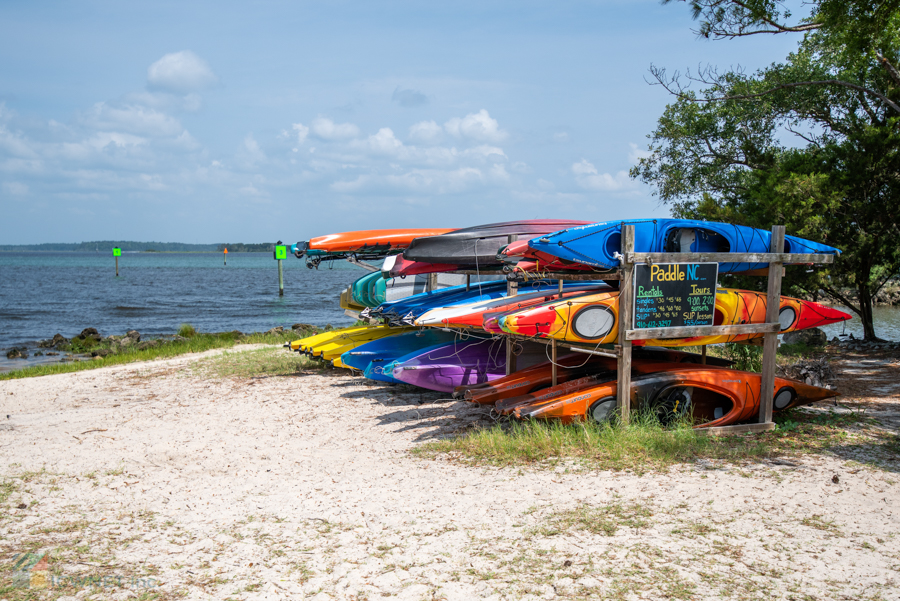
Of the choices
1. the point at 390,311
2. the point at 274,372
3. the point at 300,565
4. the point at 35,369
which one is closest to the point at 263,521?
the point at 300,565

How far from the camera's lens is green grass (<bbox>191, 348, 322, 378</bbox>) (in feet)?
38.1

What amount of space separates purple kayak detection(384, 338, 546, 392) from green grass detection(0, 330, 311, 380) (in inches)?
219

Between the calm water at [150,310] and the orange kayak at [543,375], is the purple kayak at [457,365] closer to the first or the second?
the orange kayak at [543,375]

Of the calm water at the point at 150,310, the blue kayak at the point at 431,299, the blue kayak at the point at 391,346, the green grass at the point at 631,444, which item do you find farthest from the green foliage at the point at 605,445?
the calm water at the point at 150,310

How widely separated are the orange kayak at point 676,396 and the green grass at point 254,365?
18.9 feet

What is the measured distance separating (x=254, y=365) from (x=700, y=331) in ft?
27.8

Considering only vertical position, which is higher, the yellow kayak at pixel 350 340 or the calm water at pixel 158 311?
the yellow kayak at pixel 350 340

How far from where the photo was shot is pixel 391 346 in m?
10.4

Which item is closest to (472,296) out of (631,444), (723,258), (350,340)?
(350,340)

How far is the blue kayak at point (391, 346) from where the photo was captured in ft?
33.4

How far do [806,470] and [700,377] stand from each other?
1621mm

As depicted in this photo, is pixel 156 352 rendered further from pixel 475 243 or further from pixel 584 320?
pixel 584 320

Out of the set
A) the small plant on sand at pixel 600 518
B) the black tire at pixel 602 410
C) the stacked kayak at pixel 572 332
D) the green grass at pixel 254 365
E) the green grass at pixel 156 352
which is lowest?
the green grass at pixel 156 352

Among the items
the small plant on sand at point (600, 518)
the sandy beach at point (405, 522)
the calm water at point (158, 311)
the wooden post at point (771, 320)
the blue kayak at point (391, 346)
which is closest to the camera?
the sandy beach at point (405, 522)
